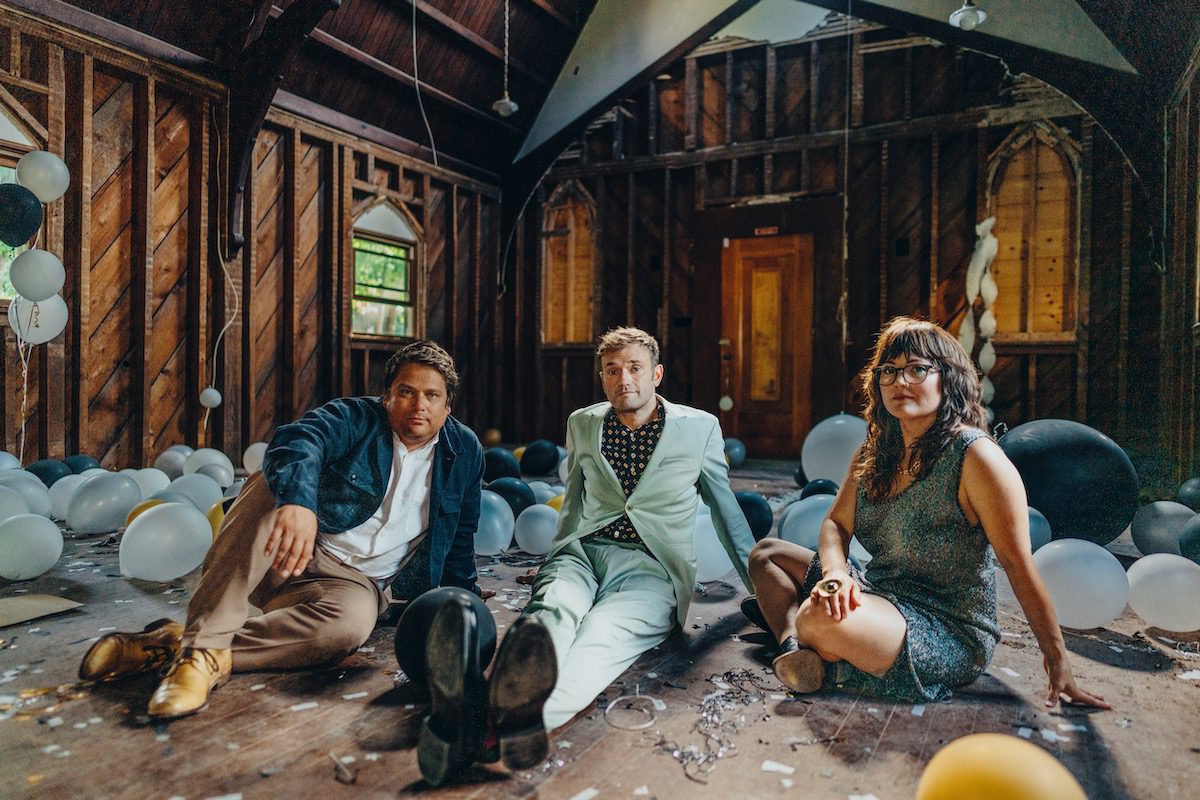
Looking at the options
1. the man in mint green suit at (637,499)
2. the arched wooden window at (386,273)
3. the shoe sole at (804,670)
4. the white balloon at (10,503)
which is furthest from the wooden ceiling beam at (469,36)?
the shoe sole at (804,670)

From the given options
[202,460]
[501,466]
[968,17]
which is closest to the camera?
[202,460]

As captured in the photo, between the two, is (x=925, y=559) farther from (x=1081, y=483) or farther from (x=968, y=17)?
(x=968, y=17)

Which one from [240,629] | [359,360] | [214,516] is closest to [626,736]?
[240,629]

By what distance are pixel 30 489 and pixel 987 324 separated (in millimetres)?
7810

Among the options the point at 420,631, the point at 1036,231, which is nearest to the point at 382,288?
the point at 420,631

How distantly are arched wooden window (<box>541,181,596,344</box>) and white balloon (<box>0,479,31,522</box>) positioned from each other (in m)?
6.50

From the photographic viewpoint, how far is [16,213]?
12.9ft

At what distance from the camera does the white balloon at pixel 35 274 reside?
4.25 m

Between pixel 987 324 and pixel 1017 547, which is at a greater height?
pixel 987 324

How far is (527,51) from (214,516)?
668 centimetres

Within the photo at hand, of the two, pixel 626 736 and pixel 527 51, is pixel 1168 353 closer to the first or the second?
pixel 626 736

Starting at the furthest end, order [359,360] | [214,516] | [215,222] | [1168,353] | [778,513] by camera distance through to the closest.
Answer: [359,360], [215,222], [1168,353], [778,513], [214,516]

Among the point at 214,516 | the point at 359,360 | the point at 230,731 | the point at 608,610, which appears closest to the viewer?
the point at 230,731

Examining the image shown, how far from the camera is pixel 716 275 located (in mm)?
8570
